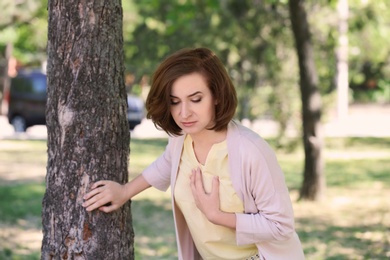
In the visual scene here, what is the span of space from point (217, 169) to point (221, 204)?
14 cm

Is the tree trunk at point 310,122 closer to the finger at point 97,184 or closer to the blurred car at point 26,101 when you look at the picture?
the finger at point 97,184

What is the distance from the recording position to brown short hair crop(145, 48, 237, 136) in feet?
10.6

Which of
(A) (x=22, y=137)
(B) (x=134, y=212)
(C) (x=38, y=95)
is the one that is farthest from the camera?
(C) (x=38, y=95)

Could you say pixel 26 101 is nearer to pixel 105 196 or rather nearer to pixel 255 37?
pixel 255 37

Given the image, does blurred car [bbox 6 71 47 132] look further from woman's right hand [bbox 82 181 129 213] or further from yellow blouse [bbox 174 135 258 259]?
yellow blouse [bbox 174 135 258 259]

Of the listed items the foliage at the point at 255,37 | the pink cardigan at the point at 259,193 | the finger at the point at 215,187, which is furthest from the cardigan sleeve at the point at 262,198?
the foliage at the point at 255,37

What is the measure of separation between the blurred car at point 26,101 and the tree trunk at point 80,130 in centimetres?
2240

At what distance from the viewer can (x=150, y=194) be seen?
13.1 m

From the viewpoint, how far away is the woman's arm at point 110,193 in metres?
3.70

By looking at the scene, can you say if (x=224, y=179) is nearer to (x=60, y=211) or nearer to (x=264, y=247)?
(x=264, y=247)

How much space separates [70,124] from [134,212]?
742 cm

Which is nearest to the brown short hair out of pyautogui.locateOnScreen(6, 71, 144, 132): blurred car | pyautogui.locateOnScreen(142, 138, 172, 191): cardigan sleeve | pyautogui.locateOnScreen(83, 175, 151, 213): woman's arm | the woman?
the woman

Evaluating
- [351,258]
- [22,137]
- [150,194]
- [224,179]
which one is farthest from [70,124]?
[22,137]

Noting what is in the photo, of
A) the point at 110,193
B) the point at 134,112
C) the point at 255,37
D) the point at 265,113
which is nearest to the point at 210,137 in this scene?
the point at 110,193
